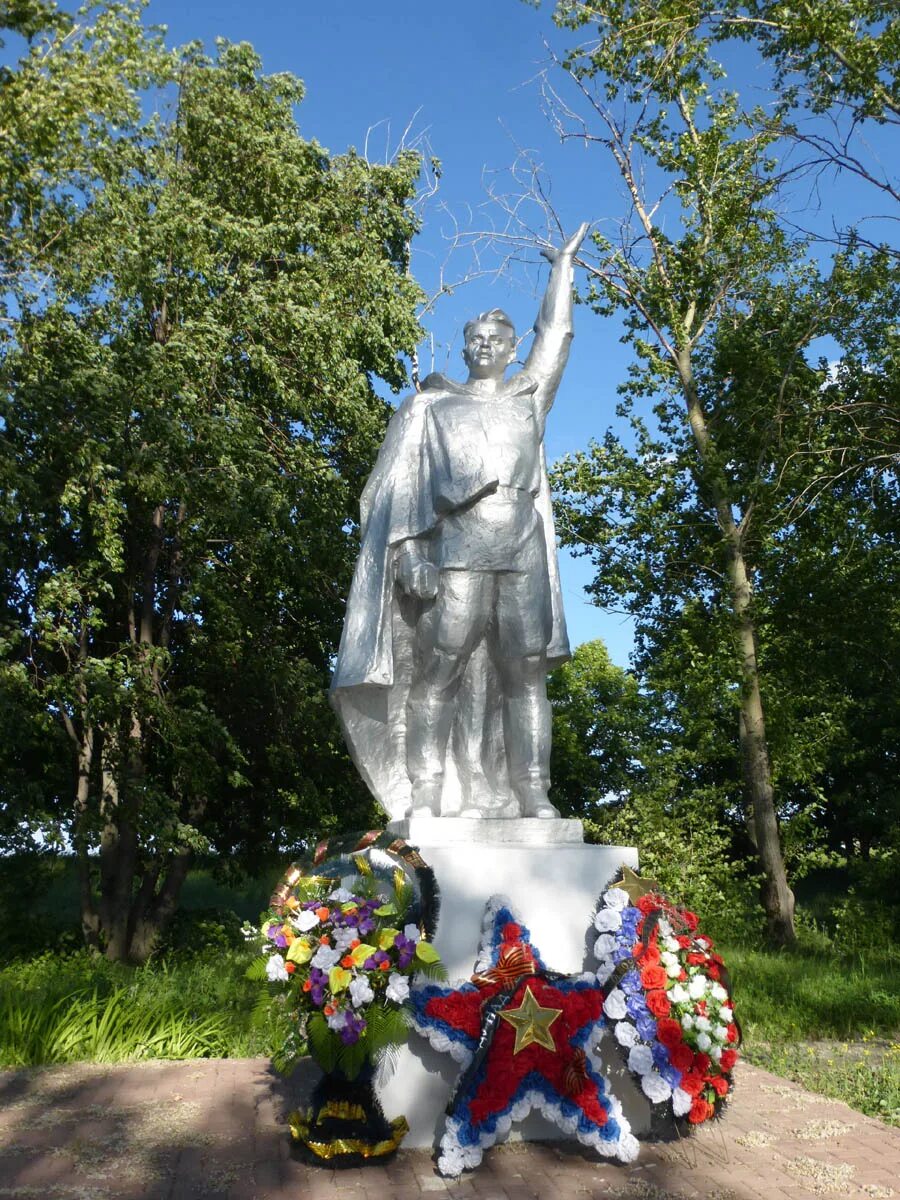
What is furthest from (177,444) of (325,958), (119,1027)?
(325,958)

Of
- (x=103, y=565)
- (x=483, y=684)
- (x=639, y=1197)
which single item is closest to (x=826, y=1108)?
(x=639, y=1197)

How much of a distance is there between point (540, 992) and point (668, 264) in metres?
13.8

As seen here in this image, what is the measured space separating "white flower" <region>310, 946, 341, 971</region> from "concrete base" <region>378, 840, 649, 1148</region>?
1.46 feet

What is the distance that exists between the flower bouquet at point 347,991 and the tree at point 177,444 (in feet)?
20.0

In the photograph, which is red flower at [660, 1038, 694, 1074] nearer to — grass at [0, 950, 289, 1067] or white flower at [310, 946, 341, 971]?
white flower at [310, 946, 341, 971]

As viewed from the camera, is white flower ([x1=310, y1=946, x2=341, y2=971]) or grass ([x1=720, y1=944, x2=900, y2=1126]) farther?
grass ([x1=720, y1=944, x2=900, y2=1126])

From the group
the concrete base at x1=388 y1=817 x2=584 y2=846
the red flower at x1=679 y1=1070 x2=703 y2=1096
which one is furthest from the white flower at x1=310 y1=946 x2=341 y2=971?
the red flower at x1=679 y1=1070 x2=703 y2=1096

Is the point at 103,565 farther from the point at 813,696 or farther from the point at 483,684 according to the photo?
the point at 813,696

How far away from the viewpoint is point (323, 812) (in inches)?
464

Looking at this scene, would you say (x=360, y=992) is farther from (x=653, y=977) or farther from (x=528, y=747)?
(x=528, y=747)

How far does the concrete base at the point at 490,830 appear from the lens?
457cm

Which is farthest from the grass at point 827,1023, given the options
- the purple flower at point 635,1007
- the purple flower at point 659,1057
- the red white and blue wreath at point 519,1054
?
the red white and blue wreath at point 519,1054

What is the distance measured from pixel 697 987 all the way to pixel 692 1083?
1.10 feet

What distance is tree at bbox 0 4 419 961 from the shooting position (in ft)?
34.5
